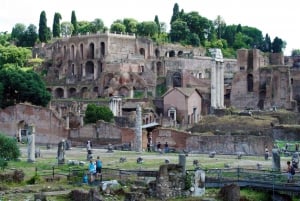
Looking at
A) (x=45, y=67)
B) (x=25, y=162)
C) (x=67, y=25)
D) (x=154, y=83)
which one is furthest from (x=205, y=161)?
(x=67, y=25)

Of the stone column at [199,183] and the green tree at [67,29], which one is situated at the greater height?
the green tree at [67,29]

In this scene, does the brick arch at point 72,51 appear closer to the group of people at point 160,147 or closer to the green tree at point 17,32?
the green tree at point 17,32

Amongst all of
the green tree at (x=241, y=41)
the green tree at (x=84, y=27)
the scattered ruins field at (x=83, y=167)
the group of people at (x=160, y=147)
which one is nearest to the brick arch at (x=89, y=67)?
the green tree at (x=84, y=27)

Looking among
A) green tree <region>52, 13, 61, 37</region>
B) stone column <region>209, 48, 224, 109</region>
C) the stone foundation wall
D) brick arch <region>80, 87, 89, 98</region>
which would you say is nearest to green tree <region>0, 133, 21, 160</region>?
the stone foundation wall

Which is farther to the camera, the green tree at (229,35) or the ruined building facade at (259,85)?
the green tree at (229,35)

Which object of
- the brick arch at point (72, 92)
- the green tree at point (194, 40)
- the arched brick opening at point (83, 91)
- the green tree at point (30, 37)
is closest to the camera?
the arched brick opening at point (83, 91)

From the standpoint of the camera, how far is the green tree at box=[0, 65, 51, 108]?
67.2 metres

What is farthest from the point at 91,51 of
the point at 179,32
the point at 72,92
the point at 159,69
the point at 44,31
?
the point at 44,31

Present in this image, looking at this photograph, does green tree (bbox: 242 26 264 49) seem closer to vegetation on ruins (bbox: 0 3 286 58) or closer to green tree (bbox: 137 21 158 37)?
vegetation on ruins (bbox: 0 3 286 58)

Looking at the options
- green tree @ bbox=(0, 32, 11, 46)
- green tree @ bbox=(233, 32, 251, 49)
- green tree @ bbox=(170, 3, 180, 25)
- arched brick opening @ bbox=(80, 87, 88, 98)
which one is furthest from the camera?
green tree @ bbox=(0, 32, 11, 46)

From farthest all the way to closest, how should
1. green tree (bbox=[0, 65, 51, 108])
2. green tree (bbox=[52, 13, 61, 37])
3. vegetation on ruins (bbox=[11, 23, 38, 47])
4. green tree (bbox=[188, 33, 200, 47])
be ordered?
vegetation on ruins (bbox=[11, 23, 38, 47]), green tree (bbox=[52, 13, 61, 37]), green tree (bbox=[188, 33, 200, 47]), green tree (bbox=[0, 65, 51, 108])

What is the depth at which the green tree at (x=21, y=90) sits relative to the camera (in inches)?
2645

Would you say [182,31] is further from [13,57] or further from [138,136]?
[138,136]

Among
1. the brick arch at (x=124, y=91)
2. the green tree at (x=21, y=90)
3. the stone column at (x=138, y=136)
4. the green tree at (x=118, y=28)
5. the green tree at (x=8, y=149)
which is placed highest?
the green tree at (x=118, y=28)
